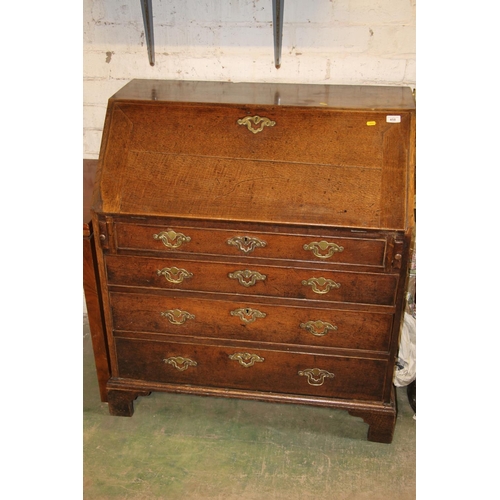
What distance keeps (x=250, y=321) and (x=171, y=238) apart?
0.48m

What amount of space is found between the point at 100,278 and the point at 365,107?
4.29ft

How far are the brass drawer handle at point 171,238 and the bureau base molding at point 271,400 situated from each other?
2.31ft

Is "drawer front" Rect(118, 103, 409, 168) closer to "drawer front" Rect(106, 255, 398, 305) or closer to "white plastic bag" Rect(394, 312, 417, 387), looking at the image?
"drawer front" Rect(106, 255, 398, 305)

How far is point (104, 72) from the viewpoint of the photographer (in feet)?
9.25

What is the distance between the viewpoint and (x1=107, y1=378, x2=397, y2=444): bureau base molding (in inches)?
95.1

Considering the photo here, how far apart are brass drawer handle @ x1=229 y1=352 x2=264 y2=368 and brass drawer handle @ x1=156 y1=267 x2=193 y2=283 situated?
1.36 feet

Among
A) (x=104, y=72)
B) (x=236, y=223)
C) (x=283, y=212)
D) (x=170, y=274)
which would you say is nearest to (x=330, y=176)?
(x=283, y=212)

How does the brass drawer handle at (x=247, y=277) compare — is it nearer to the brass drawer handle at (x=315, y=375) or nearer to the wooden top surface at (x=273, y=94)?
the brass drawer handle at (x=315, y=375)

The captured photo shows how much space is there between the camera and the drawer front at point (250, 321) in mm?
2277

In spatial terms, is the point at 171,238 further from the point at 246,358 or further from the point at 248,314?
the point at 246,358

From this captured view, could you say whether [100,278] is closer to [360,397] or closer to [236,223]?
[236,223]

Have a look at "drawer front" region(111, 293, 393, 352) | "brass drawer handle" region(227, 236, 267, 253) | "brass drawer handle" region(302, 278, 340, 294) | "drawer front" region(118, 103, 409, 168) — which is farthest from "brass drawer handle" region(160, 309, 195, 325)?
"drawer front" region(118, 103, 409, 168)

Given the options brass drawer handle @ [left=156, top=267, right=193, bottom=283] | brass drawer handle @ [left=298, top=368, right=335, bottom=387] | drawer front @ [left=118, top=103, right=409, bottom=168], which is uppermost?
drawer front @ [left=118, top=103, right=409, bottom=168]

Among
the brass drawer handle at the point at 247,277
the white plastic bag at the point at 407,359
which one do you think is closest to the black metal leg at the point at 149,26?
the brass drawer handle at the point at 247,277
